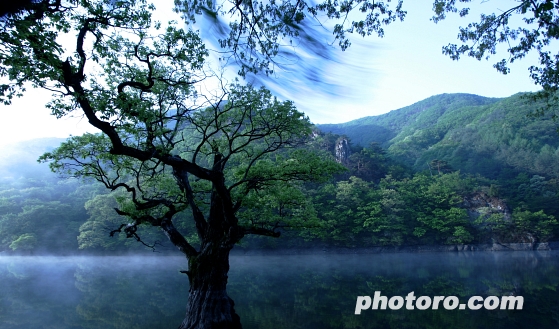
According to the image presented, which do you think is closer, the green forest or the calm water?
the calm water

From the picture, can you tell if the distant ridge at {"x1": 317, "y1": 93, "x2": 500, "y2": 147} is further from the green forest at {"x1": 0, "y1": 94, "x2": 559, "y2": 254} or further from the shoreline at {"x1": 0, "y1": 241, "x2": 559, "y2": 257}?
the shoreline at {"x1": 0, "y1": 241, "x2": 559, "y2": 257}

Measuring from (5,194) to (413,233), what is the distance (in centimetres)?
4568

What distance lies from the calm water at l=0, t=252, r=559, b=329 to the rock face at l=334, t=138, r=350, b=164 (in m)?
23.5

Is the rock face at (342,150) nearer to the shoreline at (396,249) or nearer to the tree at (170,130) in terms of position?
the shoreline at (396,249)

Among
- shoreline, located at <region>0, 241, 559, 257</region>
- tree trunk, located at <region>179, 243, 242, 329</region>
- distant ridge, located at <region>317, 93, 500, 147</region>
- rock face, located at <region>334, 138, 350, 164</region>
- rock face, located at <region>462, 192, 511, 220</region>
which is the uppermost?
distant ridge, located at <region>317, 93, 500, 147</region>

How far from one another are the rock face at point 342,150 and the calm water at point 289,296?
23495mm

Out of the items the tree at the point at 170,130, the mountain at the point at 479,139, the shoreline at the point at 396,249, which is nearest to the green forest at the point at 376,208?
the mountain at the point at 479,139

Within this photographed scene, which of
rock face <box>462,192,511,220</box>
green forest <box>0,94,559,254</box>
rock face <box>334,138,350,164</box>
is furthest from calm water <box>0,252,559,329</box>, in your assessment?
rock face <box>334,138,350,164</box>

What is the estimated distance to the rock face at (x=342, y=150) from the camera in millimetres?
42106

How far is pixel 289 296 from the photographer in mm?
12469

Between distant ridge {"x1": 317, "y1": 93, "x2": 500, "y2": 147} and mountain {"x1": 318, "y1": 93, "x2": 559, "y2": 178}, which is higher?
distant ridge {"x1": 317, "y1": 93, "x2": 500, "y2": 147}

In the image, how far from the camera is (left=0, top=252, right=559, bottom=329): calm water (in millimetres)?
8930

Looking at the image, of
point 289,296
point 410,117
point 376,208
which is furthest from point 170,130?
point 410,117

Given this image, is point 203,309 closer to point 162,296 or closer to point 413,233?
point 162,296
